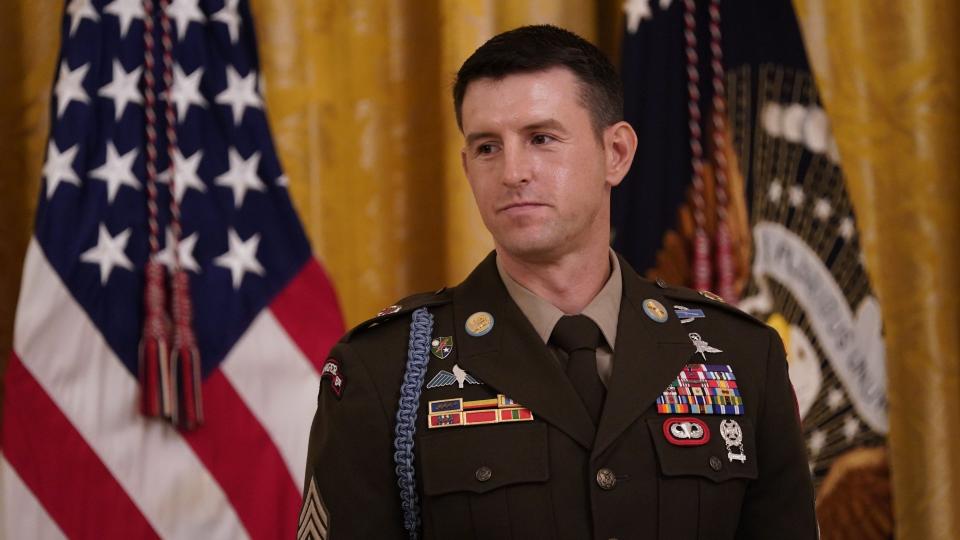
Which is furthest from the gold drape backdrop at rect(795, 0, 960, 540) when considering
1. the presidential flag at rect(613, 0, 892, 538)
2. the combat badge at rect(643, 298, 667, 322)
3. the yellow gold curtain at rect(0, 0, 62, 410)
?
the yellow gold curtain at rect(0, 0, 62, 410)

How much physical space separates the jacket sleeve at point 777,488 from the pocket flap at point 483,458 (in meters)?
0.30

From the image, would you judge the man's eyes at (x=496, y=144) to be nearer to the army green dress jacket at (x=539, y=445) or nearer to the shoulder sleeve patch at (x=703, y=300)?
the army green dress jacket at (x=539, y=445)

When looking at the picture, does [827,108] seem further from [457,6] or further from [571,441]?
[571,441]

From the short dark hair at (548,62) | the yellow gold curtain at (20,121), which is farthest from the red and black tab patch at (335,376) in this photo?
the yellow gold curtain at (20,121)

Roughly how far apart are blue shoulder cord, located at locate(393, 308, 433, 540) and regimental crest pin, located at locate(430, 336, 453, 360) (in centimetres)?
2

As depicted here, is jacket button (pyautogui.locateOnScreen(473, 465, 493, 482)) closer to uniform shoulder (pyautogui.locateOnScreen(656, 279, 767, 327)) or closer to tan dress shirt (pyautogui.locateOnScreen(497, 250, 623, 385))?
tan dress shirt (pyautogui.locateOnScreen(497, 250, 623, 385))

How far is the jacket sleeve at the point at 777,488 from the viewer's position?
4.43ft

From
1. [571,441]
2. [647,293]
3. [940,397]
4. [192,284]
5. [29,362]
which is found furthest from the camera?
[940,397]

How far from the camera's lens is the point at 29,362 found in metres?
1.97

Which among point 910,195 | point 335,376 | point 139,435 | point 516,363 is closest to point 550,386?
point 516,363

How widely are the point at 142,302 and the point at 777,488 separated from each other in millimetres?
1255

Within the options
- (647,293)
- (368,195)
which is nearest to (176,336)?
(368,195)

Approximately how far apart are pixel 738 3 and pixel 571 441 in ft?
4.71

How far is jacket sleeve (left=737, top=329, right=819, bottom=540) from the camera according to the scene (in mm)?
1351
